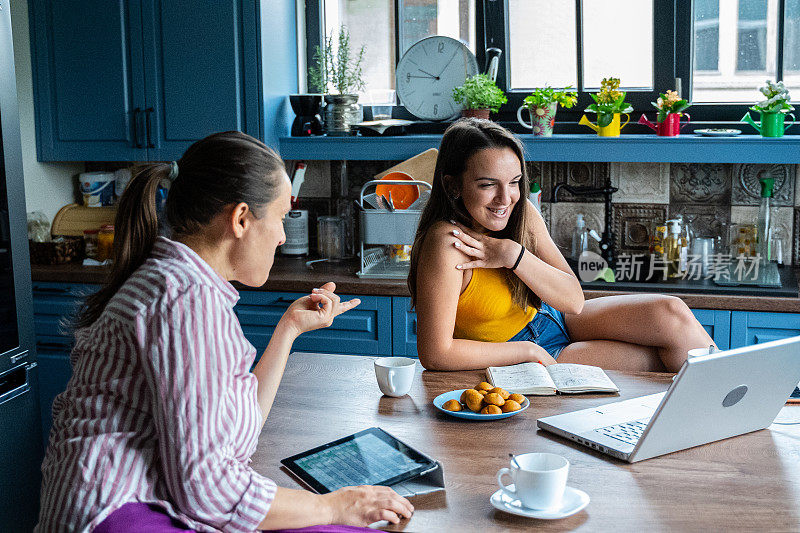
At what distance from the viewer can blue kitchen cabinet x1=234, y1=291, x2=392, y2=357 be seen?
3.15 metres

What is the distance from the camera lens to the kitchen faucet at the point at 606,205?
132 inches

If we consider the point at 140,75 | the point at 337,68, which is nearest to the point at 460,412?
the point at 337,68

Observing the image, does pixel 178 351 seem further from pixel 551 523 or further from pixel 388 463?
pixel 551 523

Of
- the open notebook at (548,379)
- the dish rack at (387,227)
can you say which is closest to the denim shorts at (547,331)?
the open notebook at (548,379)

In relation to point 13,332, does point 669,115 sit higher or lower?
higher

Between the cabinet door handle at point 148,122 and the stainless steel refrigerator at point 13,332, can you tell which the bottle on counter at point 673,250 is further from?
the stainless steel refrigerator at point 13,332

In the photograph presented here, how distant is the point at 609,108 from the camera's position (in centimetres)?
326

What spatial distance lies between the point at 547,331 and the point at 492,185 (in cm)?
52

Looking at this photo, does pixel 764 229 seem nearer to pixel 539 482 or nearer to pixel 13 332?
pixel 539 482

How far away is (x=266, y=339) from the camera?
129 inches

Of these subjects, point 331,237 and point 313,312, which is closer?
point 313,312

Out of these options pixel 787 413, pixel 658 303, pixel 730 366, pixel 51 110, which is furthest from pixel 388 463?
pixel 51 110

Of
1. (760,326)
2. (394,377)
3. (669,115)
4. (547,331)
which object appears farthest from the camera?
(669,115)

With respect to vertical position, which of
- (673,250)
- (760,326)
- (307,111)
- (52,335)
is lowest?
(52,335)
